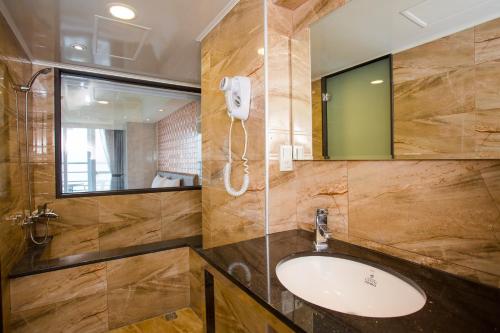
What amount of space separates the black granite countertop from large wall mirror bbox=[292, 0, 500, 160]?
39 cm

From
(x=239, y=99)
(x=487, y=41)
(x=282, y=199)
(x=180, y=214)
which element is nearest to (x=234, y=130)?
(x=239, y=99)

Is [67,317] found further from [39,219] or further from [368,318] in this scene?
[368,318]

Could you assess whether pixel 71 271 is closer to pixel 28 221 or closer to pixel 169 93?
pixel 28 221

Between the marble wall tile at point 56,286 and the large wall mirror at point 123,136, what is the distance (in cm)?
83

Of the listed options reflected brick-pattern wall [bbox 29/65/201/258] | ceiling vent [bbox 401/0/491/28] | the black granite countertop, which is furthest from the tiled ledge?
ceiling vent [bbox 401/0/491/28]

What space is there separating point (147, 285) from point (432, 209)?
87.0 inches

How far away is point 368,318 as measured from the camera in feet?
1.97

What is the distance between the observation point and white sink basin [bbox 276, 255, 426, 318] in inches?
31.0

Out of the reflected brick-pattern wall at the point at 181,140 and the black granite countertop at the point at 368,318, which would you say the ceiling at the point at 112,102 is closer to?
the reflected brick-pattern wall at the point at 181,140

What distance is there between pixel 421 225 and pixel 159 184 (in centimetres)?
264

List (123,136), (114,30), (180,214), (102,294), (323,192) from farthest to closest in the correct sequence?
(180,214) → (123,136) → (102,294) → (114,30) → (323,192)

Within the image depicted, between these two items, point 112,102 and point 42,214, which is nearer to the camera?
point 42,214

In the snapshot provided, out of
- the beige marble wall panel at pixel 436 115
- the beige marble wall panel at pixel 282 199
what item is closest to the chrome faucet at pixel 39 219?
the beige marble wall panel at pixel 282 199

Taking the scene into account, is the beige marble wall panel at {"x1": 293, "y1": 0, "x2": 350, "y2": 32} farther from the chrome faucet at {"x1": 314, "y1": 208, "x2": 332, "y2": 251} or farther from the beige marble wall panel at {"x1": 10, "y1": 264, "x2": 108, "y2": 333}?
the beige marble wall panel at {"x1": 10, "y1": 264, "x2": 108, "y2": 333}
